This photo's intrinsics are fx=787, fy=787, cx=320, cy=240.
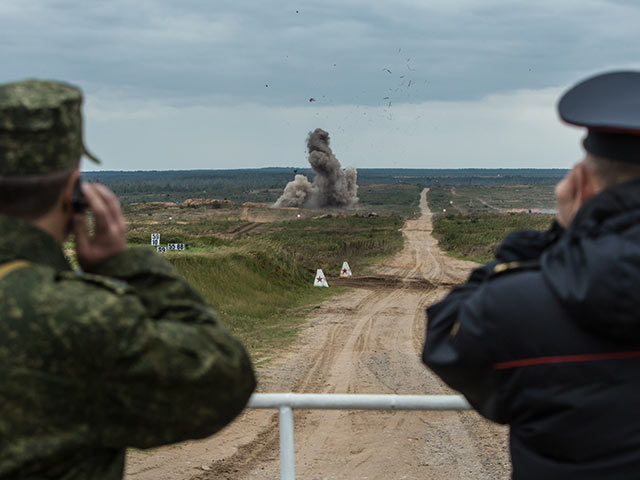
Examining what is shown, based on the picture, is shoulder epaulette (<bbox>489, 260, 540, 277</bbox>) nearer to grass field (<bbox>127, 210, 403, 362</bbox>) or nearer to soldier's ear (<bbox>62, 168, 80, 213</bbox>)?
soldier's ear (<bbox>62, 168, 80, 213</bbox>)

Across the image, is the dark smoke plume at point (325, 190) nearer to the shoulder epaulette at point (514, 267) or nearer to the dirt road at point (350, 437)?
the dirt road at point (350, 437)

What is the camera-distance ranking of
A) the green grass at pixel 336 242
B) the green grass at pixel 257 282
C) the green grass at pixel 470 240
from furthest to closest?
the green grass at pixel 470 240
the green grass at pixel 336 242
the green grass at pixel 257 282

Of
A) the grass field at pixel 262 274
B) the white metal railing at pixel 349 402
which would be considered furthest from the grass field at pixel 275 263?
the white metal railing at pixel 349 402

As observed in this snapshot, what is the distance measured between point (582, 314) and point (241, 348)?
29.8 inches

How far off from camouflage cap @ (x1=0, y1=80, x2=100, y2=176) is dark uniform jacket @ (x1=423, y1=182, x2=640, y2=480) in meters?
0.99

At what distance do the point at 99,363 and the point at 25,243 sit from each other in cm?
33

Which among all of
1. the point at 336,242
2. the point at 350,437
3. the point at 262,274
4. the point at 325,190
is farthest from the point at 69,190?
the point at 325,190

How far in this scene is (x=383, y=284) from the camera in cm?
2655

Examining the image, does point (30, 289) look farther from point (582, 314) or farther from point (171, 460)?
point (171, 460)

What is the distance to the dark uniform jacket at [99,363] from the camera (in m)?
1.63

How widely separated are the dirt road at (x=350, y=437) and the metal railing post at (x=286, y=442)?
330cm

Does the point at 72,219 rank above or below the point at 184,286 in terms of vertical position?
above

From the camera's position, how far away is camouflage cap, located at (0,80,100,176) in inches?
67.5

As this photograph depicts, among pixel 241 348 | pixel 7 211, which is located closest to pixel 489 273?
pixel 241 348
